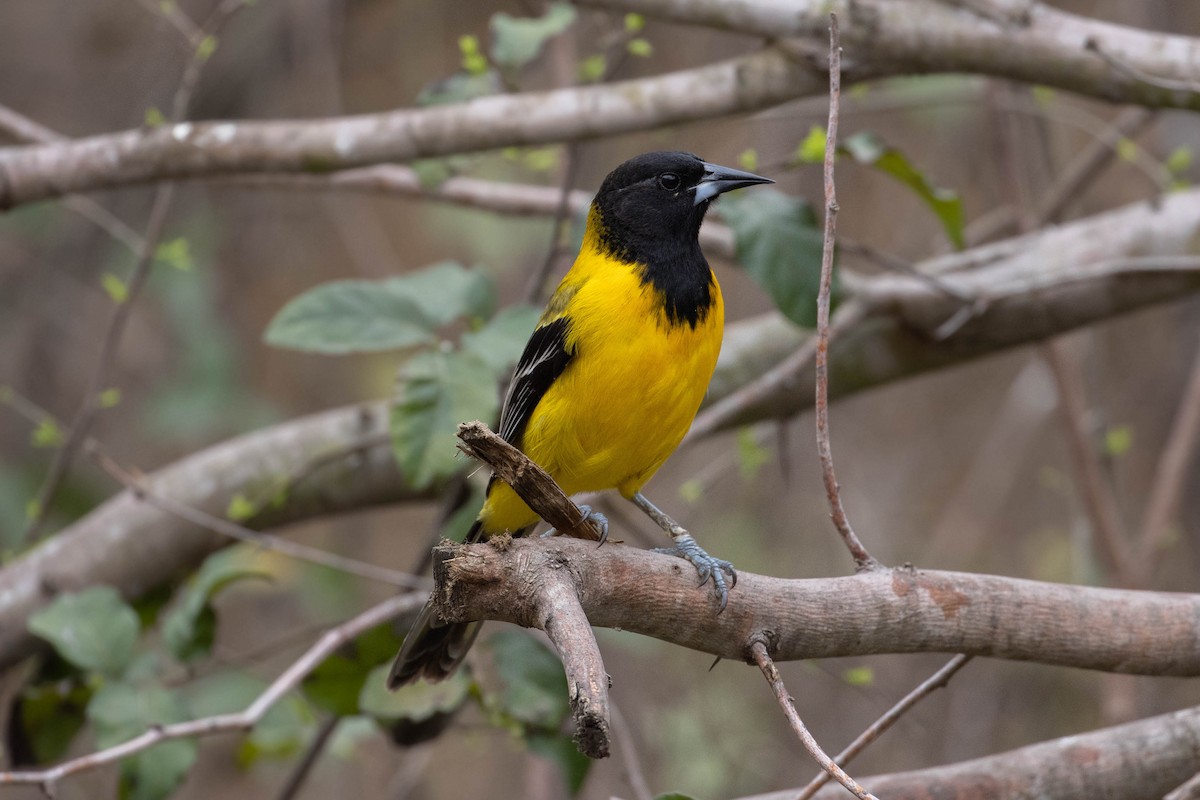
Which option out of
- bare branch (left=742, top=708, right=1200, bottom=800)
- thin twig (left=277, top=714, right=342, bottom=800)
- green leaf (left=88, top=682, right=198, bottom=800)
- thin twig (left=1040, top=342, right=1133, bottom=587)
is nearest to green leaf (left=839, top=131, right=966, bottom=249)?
thin twig (left=1040, top=342, right=1133, bottom=587)

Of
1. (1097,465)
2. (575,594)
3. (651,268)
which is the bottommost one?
(575,594)

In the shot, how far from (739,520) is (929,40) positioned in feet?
13.0

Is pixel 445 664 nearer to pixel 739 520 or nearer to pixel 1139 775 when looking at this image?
pixel 1139 775

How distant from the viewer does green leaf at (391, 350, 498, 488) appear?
3.33 metres

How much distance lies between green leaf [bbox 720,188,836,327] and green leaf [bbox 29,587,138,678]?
2.21 m

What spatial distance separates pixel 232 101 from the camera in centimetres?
782

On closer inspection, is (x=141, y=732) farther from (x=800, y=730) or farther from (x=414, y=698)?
(x=800, y=730)

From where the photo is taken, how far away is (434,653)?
3.14 m

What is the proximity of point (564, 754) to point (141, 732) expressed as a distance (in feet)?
4.03

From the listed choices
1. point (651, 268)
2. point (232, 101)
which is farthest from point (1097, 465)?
point (232, 101)

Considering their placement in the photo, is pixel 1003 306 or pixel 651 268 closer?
pixel 651 268

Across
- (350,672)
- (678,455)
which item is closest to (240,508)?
(350,672)

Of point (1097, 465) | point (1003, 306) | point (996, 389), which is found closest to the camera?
point (1003, 306)

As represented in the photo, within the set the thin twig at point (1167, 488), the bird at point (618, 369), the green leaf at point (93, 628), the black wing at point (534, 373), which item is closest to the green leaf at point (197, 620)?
the green leaf at point (93, 628)
